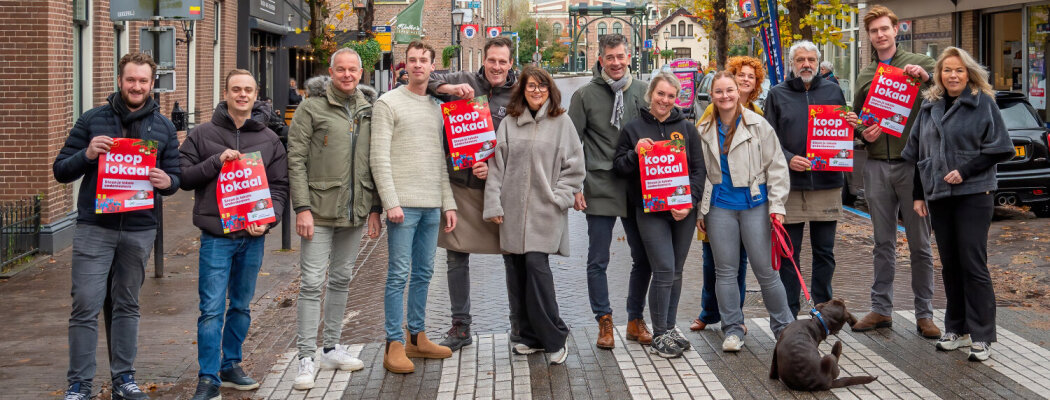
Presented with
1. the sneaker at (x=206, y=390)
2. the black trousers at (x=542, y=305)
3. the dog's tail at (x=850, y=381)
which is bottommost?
the sneaker at (x=206, y=390)

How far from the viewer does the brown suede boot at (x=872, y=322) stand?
7773 mm

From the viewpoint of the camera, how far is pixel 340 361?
22.8ft

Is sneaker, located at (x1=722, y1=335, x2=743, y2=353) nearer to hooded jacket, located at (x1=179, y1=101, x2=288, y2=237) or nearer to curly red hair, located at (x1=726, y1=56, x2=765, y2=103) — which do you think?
curly red hair, located at (x1=726, y1=56, x2=765, y2=103)

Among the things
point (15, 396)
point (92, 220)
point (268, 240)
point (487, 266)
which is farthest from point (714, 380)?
point (268, 240)

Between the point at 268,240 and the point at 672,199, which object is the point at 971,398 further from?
the point at 268,240

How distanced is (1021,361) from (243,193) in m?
4.62

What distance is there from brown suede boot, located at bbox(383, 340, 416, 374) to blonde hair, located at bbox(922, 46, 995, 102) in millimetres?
3586

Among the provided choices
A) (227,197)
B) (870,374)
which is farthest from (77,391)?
(870,374)

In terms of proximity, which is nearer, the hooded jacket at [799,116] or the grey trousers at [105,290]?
the grey trousers at [105,290]

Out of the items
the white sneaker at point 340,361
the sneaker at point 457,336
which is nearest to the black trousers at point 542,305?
the sneaker at point 457,336

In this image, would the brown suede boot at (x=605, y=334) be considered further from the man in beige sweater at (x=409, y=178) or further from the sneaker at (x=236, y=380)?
the sneaker at (x=236, y=380)

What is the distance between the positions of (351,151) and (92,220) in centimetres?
147

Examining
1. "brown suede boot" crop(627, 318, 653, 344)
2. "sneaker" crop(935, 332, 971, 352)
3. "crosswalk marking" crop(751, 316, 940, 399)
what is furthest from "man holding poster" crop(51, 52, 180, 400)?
"sneaker" crop(935, 332, 971, 352)

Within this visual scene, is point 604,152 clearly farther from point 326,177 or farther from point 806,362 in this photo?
point 806,362
